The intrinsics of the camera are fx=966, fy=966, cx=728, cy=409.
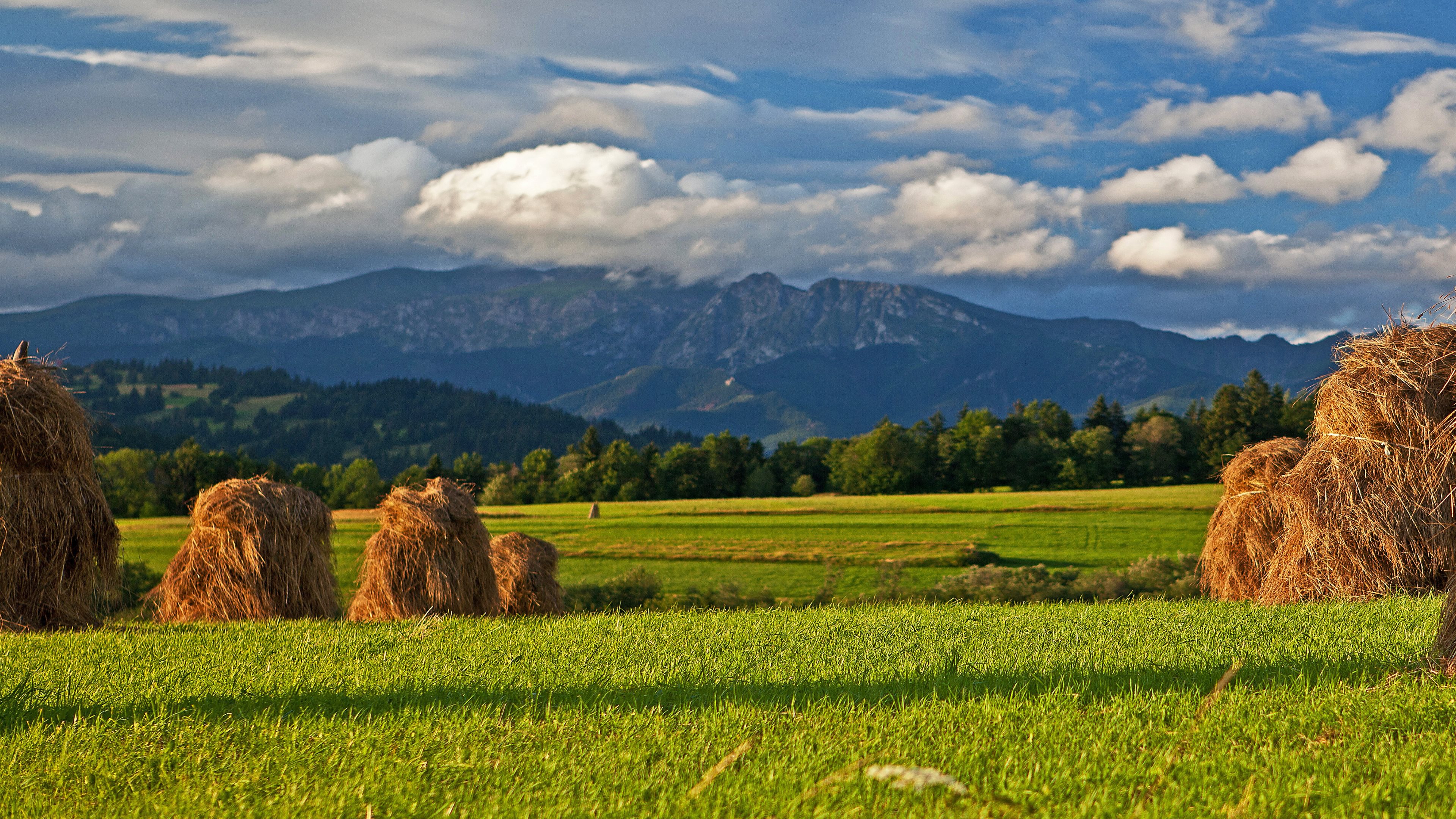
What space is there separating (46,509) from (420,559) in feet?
20.1

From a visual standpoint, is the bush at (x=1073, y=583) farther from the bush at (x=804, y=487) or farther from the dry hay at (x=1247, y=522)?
the bush at (x=804, y=487)

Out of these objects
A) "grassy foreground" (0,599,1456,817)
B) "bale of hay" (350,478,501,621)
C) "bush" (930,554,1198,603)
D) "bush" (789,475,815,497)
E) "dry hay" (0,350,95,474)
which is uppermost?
"dry hay" (0,350,95,474)

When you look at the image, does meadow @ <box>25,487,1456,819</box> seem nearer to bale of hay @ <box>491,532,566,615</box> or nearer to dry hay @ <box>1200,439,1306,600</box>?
dry hay @ <box>1200,439,1306,600</box>

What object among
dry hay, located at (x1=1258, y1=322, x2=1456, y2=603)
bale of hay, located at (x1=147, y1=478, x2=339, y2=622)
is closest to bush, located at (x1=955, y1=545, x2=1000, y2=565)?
dry hay, located at (x1=1258, y1=322, x2=1456, y2=603)

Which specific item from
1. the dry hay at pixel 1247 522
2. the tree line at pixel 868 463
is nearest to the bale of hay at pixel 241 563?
the dry hay at pixel 1247 522

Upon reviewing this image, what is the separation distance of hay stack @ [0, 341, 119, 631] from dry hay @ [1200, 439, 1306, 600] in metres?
18.7

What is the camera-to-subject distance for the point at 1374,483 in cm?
1482

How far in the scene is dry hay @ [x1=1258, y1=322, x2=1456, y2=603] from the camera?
525 inches

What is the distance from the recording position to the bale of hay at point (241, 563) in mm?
16484

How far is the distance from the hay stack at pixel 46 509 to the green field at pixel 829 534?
28.5m

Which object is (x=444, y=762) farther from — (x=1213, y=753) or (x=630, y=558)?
(x=630, y=558)

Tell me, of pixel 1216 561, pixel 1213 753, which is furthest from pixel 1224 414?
pixel 1213 753

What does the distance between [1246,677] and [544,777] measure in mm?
5500

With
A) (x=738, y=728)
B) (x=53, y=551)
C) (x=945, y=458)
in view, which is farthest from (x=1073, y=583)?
(x=945, y=458)
